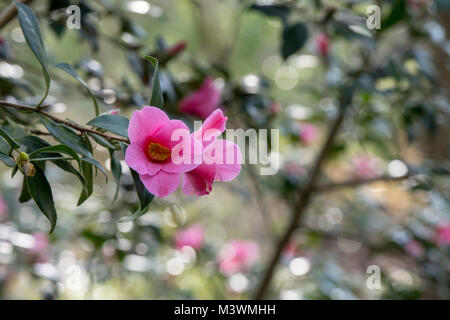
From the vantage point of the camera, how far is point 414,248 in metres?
1.30

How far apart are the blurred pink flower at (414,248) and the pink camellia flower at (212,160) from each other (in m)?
0.90

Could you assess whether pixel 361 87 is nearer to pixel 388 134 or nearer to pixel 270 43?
pixel 388 134

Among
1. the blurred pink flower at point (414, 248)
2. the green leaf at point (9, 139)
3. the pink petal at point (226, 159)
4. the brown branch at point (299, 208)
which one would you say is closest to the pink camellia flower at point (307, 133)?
the brown branch at point (299, 208)

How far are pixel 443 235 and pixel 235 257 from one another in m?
0.67

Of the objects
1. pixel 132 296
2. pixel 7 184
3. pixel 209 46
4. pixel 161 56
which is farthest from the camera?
pixel 209 46

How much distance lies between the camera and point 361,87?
95 centimetres

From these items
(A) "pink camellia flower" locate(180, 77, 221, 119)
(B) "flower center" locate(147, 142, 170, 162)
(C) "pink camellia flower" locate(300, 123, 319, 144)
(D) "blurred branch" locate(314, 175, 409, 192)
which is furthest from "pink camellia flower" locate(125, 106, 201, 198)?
(C) "pink camellia flower" locate(300, 123, 319, 144)

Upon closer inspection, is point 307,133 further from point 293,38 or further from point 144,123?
point 144,123

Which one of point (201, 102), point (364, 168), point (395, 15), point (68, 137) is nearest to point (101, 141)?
point (68, 137)

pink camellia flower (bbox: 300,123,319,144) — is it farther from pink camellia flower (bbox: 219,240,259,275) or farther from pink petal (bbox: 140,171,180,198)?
pink petal (bbox: 140,171,180,198)

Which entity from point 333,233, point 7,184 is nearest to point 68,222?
point 7,184

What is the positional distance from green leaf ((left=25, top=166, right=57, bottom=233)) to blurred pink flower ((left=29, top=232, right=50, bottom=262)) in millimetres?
824

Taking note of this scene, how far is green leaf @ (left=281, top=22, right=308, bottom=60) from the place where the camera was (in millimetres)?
828
